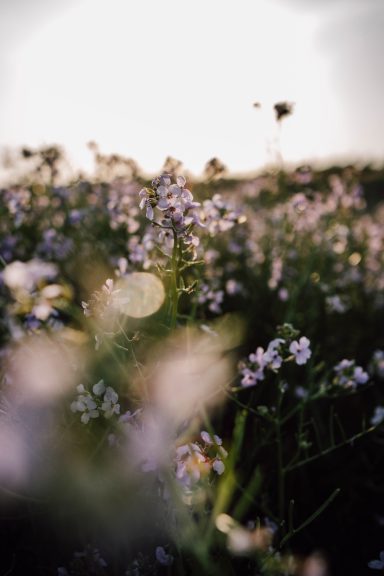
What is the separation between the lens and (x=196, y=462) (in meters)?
1.26

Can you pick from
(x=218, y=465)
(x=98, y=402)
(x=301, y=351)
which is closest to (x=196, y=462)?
(x=218, y=465)

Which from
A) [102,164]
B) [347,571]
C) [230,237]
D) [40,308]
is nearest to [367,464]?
[347,571]

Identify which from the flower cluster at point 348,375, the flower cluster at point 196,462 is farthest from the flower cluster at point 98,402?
the flower cluster at point 348,375

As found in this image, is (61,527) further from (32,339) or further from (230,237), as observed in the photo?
(230,237)

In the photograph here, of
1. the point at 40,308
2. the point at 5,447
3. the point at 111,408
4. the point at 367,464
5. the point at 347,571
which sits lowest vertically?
the point at 347,571

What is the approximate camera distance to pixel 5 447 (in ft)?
5.72

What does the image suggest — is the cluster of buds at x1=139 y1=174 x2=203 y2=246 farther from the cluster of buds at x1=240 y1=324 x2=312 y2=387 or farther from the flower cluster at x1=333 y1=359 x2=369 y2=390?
the flower cluster at x1=333 y1=359 x2=369 y2=390

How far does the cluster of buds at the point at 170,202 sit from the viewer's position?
137 centimetres

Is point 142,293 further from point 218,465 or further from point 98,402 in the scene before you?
point 218,465

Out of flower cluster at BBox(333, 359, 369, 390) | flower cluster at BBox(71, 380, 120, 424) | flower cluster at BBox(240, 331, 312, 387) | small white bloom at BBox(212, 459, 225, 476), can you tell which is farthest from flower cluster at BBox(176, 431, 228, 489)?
flower cluster at BBox(333, 359, 369, 390)

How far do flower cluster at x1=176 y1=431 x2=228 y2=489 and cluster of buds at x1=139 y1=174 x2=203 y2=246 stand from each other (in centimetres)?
68

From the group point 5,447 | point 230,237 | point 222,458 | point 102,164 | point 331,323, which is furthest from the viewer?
point 230,237

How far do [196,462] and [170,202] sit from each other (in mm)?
797

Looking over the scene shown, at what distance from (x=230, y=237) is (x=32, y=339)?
12.0ft
